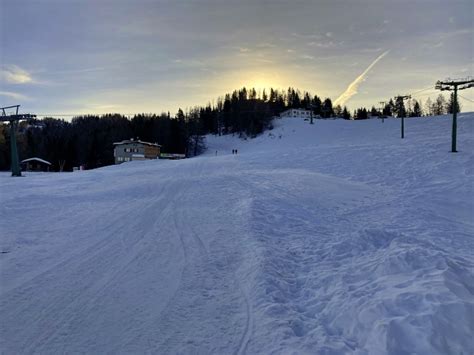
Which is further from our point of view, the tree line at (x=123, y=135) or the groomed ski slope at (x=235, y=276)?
the tree line at (x=123, y=135)

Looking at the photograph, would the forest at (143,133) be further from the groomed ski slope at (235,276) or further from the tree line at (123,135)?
the groomed ski slope at (235,276)

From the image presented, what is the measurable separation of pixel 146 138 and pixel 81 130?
24.3 m

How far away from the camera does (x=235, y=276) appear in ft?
24.0

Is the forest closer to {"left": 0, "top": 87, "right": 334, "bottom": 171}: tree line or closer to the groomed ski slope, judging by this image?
{"left": 0, "top": 87, "right": 334, "bottom": 171}: tree line

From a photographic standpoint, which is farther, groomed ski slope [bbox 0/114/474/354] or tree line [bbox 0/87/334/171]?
tree line [bbox 0/87/334/171]

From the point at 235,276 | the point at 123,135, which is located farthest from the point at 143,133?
the point at 235,276

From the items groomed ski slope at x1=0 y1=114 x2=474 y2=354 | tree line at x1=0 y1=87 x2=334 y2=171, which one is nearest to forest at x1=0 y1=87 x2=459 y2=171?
tree line at x1=0 y1=87 x2=334 y2=171

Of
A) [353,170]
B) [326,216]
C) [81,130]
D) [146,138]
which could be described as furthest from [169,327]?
[81,130]

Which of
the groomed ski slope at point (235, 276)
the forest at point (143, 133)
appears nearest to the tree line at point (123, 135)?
the forest at point (143, 133)

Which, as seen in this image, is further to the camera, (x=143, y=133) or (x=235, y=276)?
(x=143, y=133)

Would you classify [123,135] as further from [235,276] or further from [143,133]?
[235,276]

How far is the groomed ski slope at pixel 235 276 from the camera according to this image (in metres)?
4.79

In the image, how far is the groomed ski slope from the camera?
15.7 ft

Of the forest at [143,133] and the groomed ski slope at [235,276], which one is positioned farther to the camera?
the forest at [143,133]
